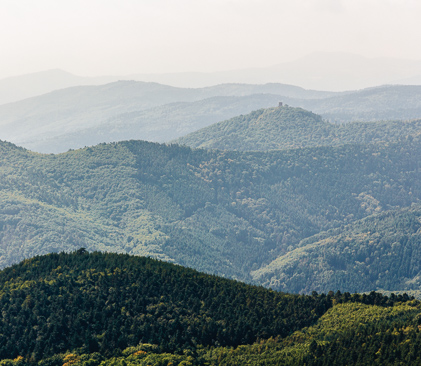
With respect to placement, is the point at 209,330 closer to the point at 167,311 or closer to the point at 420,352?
the point at 167,311

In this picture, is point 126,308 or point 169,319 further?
point 126,308

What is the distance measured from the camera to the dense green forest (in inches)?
5497

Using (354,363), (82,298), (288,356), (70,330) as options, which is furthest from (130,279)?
(354,363)

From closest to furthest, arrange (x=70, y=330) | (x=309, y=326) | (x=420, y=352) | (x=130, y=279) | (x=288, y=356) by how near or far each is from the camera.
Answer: (x=420, y=352), (x=288, y=356), (x=70, y=330), (x=309, y=326), (x=130, y=279)

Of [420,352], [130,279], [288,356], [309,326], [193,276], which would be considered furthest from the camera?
[193,276]

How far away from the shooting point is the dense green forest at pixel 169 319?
140 metres

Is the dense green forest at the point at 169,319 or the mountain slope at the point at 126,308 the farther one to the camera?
the mountain slope at the point at 126,308

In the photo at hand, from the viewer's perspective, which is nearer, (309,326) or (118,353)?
(118,353)

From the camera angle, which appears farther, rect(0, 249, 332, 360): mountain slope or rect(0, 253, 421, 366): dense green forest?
rect(0, 249, 332, 360): mountain slope

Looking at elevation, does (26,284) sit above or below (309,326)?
above

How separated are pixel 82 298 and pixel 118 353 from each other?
26771mm

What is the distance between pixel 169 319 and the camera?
16338 cm

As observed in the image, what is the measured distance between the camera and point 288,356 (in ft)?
452

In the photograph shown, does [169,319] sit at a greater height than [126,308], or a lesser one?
lesser
